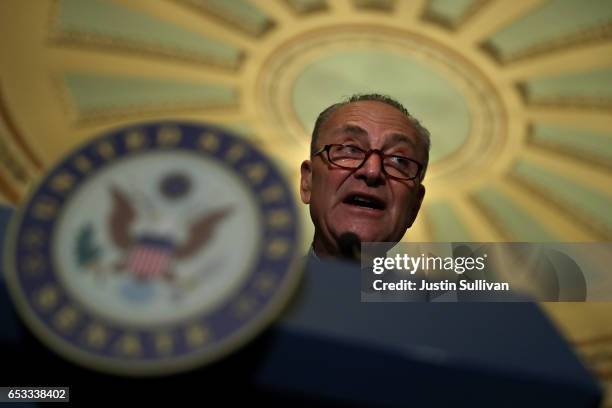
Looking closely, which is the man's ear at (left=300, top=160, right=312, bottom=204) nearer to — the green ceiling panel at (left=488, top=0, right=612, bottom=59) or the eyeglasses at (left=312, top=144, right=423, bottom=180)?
the eyeglasses at (left=312, top=144, right=423, bottom=180)

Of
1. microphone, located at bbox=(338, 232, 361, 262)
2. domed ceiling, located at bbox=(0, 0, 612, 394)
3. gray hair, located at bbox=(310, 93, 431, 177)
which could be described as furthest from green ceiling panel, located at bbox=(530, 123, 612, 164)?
microphone, located at bbox=(338, 232, 361, 262)

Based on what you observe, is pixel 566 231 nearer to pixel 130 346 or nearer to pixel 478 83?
pixel 478 83

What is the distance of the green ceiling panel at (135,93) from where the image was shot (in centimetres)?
613

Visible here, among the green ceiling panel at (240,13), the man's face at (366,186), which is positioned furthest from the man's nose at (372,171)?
the green ceiling panel at (240,13)

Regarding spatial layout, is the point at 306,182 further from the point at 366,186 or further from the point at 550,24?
the point at 550,24

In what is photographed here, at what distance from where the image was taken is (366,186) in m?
1.50

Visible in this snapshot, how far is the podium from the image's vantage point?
763 mm

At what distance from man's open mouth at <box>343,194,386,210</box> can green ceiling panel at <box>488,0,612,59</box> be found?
4610mm

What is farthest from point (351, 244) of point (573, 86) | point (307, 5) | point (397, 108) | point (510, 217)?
point (510, 217)

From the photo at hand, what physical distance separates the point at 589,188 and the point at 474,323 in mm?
6353

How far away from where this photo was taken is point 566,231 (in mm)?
6949

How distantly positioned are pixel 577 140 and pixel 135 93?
4.42m

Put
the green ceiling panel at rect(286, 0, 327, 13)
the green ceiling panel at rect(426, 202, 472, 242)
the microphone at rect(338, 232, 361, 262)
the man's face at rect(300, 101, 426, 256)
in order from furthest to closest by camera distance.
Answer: the green ceiling panel at rect(426, 202, 472, 242) → the green ceiling panel at rect(286, 0, 327, 13) → the man's face at rect(300, 101, 426, 256) → the microphone at rect(338, 232, 361, 262)

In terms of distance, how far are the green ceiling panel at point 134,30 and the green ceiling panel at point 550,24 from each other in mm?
2550
